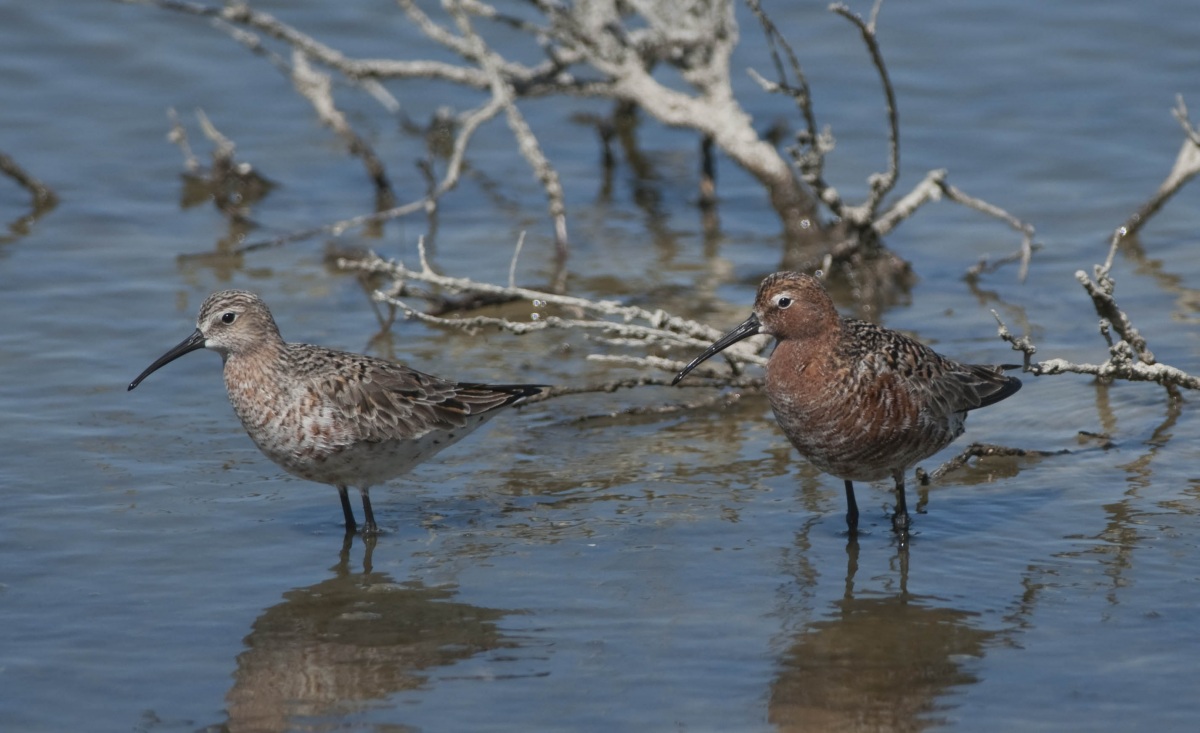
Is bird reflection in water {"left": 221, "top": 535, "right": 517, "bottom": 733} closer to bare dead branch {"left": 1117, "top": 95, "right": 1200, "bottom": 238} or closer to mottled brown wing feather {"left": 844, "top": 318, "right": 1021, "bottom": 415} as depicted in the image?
mottled brown wing feather {"left": 844, "top": 318, "right": 1021, "bottom": 415}

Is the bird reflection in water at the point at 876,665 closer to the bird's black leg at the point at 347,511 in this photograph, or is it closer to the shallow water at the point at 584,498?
the shallow water at the point at 584,498

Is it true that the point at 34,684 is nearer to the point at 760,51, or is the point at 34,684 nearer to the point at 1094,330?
the point at 1094,330

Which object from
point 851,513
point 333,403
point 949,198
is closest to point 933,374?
point 851,513

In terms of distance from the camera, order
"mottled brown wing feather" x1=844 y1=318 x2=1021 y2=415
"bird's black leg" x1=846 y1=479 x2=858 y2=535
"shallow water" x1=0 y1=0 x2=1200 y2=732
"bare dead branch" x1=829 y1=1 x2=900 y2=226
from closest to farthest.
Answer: "shallow water" x1=0 y1=0 x2=1200 y2=732 → "mottled brown wing feather" x1=844 y1=318 x2=1021 y2=415 → "bird's black leg" x1=846 y1=479 x2=858 y2=535 → "bare dead branch" x1=829 y1=1 x2=900 y2=226

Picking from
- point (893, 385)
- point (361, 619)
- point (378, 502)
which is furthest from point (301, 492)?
point (893, 385)

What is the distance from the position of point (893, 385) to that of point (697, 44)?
20.1ft

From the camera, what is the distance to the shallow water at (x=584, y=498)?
6836 mm

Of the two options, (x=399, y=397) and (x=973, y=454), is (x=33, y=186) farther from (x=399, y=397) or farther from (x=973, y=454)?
(x=973, y=454)

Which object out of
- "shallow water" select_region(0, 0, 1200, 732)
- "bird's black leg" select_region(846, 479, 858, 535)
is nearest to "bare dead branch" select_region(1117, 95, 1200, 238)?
"shallow water" select_region(0, 0, 1200, 732)

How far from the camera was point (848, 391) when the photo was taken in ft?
26.6

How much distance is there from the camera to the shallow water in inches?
269

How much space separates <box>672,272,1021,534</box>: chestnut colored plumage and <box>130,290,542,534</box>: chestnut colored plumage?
171cm

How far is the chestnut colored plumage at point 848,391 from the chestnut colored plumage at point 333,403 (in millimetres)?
1705

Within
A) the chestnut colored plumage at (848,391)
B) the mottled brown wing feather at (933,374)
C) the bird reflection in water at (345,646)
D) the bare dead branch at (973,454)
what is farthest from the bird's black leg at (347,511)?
the bare dead branch at (973,454)
